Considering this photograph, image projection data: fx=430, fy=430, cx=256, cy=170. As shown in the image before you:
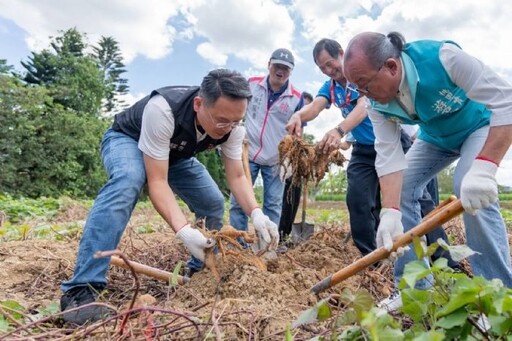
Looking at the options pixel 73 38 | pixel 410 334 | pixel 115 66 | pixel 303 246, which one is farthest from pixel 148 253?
pixel 115 66

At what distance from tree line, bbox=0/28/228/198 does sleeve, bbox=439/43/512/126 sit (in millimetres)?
22915

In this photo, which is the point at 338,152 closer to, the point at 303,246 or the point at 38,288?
the point at 303,246

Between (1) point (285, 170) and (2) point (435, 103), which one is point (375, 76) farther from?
(1) point (285, 170)

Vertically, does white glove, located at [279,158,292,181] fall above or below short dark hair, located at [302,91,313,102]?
below

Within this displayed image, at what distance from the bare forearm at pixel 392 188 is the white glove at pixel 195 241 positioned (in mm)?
987

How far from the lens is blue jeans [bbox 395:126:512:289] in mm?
2020

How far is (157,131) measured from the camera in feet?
7.86

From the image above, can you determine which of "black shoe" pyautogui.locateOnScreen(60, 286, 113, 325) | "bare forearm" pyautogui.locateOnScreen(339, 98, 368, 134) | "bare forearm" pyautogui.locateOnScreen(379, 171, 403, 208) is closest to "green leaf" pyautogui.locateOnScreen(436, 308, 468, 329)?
"bare forearm" pyautogui.locateOnScreen(379, 171, 403, 208)

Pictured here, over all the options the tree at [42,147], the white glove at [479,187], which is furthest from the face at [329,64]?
the tree at [42,147]

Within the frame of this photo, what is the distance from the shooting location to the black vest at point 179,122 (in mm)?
2480

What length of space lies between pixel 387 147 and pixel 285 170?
183 centimetres

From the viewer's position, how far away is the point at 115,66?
39531 mm

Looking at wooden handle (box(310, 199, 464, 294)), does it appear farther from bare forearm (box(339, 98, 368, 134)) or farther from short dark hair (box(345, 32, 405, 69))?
bare forearm (box(339, 98, 368, 134))

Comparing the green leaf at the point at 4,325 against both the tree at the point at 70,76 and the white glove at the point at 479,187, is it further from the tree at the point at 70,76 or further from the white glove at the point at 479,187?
the tree at the point at 70,76
